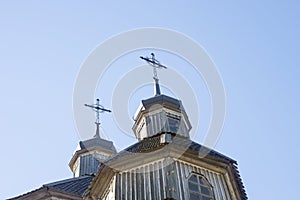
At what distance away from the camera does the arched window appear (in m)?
14.8

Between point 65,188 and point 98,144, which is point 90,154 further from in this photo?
point 65,188

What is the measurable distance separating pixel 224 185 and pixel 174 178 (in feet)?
7.00

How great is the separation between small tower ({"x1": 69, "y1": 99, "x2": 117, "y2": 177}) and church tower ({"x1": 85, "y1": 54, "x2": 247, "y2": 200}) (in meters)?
11.8

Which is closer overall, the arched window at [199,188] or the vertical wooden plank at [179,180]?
the vertical wooden plank at [179,180]

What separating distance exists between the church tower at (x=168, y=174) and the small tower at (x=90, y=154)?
38.9 ft

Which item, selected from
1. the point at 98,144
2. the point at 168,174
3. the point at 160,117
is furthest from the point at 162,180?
the point at 98,144

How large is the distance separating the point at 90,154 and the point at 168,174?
15.2 metres

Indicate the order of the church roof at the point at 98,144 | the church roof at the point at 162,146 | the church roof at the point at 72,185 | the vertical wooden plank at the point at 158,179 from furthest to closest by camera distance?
1. the church roof at the point at 98,144
2. the church roof at the point at 72,185
3. the church roof at the point at 162,146
4. the vertical wooden plank at the point at 158,179

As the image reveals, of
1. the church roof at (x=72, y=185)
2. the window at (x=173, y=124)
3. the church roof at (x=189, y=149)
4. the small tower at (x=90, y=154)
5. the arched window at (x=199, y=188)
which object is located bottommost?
the arched window at (x=199, y=188)

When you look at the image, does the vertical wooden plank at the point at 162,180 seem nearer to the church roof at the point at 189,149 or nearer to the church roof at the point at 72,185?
the church roof at the point at 189,149

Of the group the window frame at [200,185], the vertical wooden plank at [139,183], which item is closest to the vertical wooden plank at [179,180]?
the window frame at [200,185]

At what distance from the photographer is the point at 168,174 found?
49.1 feet

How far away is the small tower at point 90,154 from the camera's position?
2888 centimetres

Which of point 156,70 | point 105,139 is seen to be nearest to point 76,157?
point 105,139
